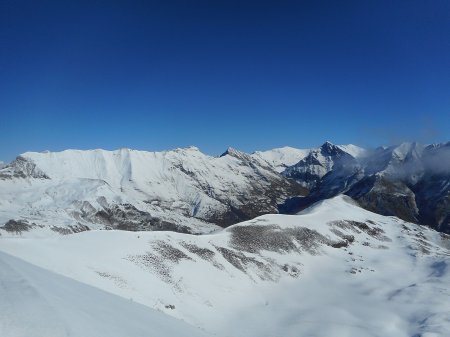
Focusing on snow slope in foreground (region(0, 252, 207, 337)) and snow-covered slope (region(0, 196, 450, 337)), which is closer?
snow slope in foreground (region(0, 252, 207, 337))

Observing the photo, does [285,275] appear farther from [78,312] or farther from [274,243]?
[78,312]

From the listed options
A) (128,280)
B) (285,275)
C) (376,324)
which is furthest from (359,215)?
(128,280)

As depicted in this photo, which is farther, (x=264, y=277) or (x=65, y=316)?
(x=264, y=277)

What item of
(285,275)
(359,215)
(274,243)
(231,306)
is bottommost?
(231,306)

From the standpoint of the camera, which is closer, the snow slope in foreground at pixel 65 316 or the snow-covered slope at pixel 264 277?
the snow slope in foreground at pixel 65 316
